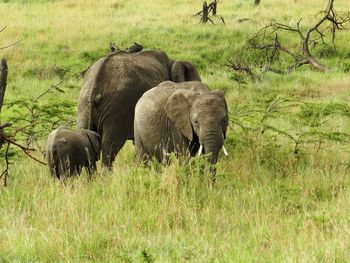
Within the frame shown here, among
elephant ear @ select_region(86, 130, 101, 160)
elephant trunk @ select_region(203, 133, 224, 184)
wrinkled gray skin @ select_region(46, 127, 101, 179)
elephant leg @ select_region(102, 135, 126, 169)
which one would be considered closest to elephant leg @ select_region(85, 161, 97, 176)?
wrinkled gray skin @ select_region(46, 127, 101, 179)

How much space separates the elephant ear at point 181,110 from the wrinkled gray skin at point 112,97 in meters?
1.38

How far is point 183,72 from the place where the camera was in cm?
989

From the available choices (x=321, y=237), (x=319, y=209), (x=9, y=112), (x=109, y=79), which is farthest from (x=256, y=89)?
(x=321, y=237)

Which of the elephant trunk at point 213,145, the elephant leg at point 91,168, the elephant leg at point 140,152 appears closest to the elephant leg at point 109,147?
the elephant leg at point 140,152

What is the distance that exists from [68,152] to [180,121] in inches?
51.7

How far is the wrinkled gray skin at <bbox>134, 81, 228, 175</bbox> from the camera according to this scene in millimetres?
6965

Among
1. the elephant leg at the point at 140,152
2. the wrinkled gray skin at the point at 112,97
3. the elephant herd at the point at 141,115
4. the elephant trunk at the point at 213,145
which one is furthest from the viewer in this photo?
the wrinkled gray skin at the point at 112,97

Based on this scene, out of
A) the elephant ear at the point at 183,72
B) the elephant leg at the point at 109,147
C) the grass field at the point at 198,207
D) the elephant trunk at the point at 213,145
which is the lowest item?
the elephant leg at the point at 109,147

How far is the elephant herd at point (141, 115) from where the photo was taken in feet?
23.5

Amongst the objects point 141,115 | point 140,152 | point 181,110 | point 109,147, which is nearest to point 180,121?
point 181,110

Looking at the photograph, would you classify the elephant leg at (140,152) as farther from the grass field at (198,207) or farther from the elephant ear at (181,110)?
the elephant ear at (181,110)

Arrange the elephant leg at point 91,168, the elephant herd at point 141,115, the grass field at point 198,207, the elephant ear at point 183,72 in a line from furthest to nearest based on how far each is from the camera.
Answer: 1. the elephant ear at point 183,72
2. the elephant leg at point 91,168
3. the elephant herd at point 141,115
4. the grass field at point 198,207

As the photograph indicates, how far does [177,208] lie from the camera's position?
5.97m

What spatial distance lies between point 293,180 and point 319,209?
138cm
